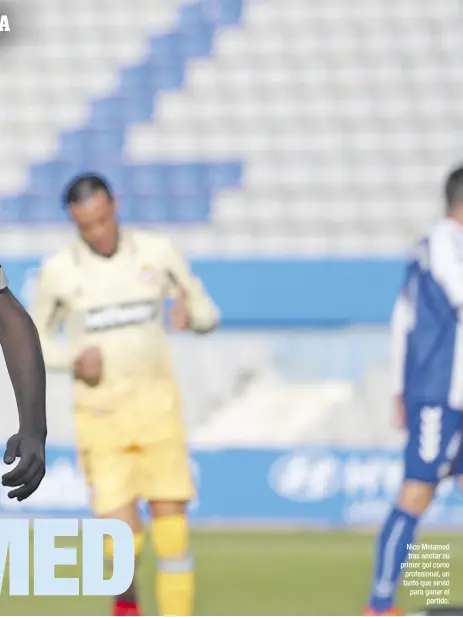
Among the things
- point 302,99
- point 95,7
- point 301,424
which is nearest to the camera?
point 301,424

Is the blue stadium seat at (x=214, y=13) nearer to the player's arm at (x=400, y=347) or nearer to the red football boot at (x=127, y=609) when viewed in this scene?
the player's arm at (x=400, y=347)

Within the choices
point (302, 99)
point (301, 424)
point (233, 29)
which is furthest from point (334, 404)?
point (233, 29)

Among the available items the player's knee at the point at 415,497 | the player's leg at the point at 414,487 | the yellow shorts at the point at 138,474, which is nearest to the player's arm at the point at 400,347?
the player's leg at the point at 414,487

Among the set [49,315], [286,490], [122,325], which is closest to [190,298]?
[122,325]

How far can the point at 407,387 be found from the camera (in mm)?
4973

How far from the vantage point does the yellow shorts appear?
4.86 metres

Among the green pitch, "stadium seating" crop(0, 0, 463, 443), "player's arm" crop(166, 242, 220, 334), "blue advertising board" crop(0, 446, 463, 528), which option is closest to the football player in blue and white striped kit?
the green pitch

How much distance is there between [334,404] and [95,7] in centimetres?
468

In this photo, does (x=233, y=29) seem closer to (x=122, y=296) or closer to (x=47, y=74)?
(x=47, y=74)

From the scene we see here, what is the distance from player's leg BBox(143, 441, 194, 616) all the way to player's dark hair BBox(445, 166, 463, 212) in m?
1.21

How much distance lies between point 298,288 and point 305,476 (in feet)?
3.53

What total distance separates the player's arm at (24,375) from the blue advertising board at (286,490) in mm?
5191

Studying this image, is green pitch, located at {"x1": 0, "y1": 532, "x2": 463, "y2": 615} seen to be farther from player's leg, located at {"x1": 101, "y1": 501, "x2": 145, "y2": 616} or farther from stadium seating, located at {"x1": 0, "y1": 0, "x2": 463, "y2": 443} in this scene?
stadium seating, located at {"x1": 0, "y1": 0, "x2": 463, "y2": 443}

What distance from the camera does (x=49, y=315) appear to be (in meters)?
5.02
